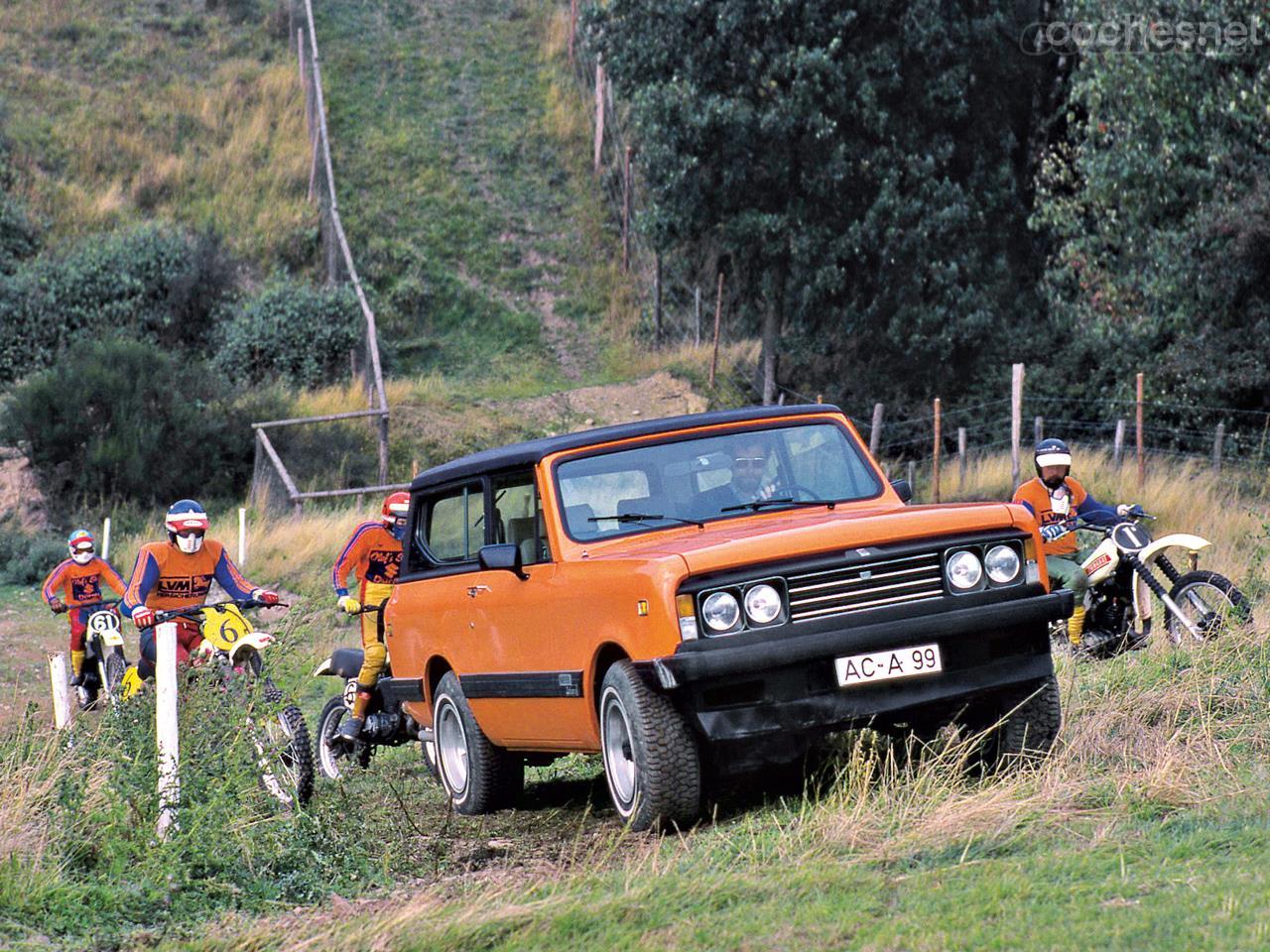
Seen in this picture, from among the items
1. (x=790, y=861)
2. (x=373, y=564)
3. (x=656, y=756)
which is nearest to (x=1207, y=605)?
(x=656, y=756)

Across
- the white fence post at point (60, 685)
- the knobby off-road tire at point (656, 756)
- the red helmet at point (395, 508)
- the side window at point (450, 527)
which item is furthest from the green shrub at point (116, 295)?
the knobby off-road tire at point (656, 756)

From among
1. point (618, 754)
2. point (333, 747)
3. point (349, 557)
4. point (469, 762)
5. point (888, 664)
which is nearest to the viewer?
point (888, 664)

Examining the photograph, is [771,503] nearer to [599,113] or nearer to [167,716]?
[167,716]

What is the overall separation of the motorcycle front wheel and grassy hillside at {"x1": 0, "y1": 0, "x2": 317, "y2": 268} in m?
30.7

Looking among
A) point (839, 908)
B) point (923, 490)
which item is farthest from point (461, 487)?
point (923, 490)

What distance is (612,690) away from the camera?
25.0 feet

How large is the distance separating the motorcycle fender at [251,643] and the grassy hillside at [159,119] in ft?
97.1

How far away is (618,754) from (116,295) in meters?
30.5

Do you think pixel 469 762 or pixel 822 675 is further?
pixel 469 762

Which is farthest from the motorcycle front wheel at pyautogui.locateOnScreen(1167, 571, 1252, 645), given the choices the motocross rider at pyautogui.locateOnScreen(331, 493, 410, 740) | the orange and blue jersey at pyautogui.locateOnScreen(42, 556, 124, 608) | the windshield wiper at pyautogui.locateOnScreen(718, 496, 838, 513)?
the orange and blue jersey at pyautogui.locateOnScreen(42, 556, 124, 608)

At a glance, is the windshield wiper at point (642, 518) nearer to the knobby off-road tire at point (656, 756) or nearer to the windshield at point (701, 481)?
the windshield at point (701, 481)

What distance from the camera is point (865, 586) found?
751 centimetres

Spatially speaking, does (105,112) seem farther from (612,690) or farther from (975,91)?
(612,690)

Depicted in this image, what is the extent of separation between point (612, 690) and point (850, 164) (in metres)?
23.7
